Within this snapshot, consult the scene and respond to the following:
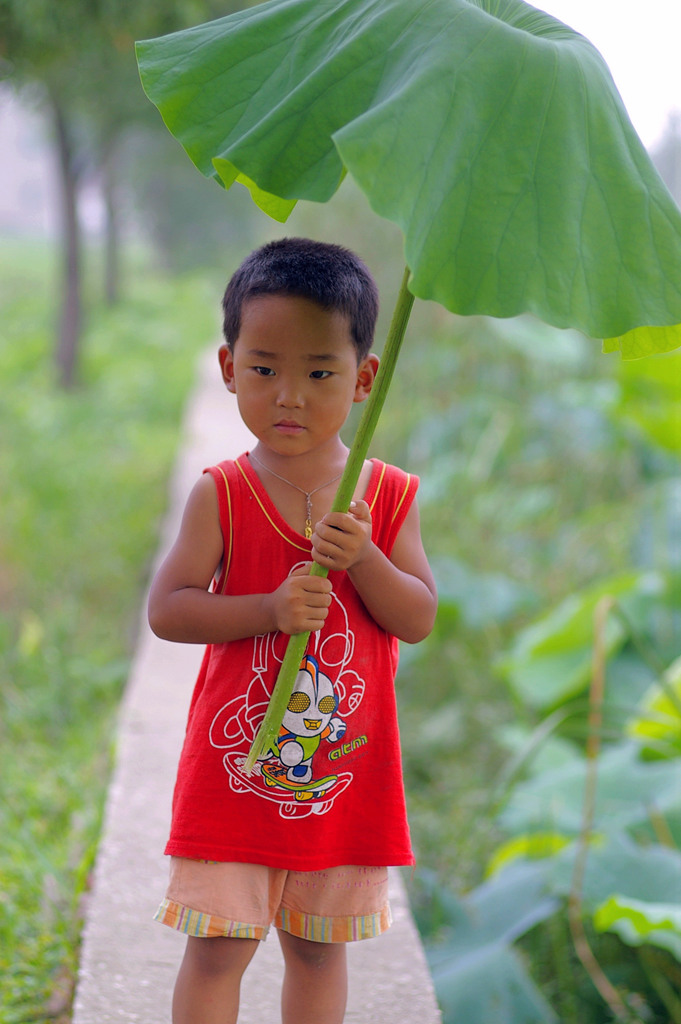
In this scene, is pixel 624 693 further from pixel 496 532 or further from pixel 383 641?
pixel 383 641

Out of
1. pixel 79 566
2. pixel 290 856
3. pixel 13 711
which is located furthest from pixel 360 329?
pixel 79 566

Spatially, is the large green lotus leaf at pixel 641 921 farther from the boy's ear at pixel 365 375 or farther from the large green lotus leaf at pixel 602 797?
the boy's ear at pixel 365 375

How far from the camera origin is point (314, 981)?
1.49 meters

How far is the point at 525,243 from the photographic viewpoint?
3.24 ft

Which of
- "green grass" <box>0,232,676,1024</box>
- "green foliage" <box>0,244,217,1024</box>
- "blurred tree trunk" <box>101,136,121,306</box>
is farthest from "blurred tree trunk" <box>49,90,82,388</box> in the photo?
"blurred tree trunk" <box>101,136,121,306</box>

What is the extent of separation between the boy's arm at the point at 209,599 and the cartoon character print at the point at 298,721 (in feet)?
0.23

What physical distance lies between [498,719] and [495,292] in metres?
3.59

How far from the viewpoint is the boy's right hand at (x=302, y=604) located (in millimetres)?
1243

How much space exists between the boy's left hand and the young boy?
0.14 ft

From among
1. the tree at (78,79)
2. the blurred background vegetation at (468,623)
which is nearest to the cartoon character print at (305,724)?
the blurred background vegetation at (468,623)

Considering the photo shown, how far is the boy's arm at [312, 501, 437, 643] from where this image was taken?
1.24 metres

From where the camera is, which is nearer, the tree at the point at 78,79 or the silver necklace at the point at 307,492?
the silver necklace at the point at 307,492

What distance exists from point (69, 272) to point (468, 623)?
7.27 meters

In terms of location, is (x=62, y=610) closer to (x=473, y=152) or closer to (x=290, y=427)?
(x=290, y=427)
